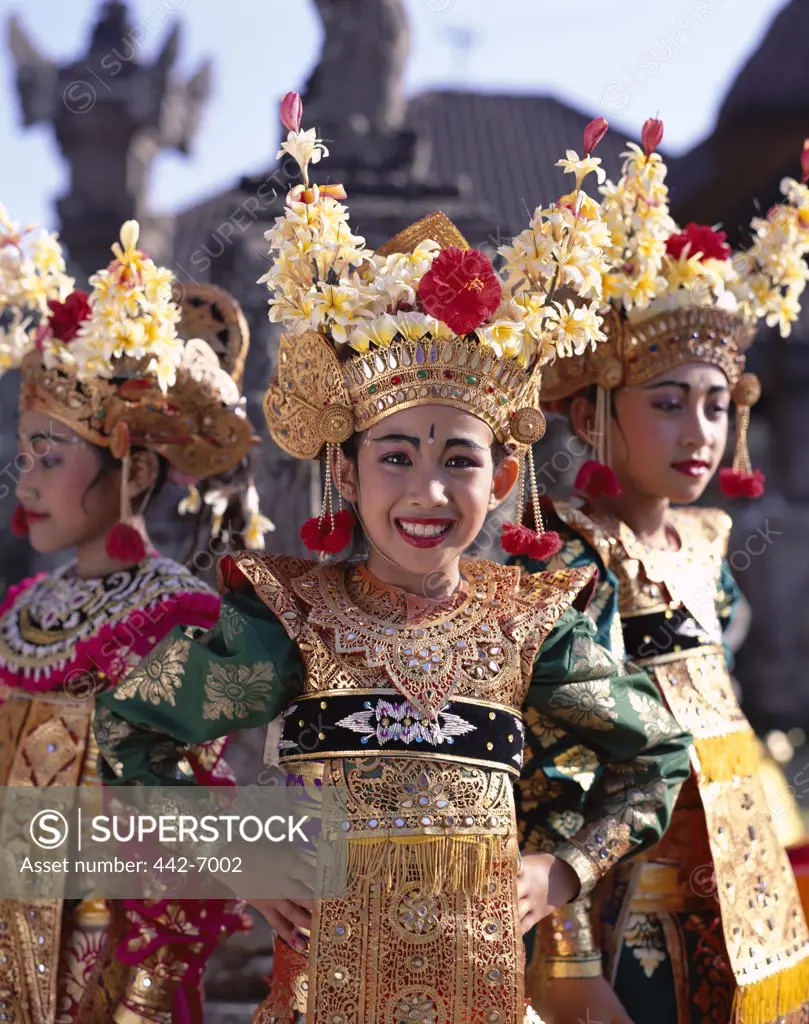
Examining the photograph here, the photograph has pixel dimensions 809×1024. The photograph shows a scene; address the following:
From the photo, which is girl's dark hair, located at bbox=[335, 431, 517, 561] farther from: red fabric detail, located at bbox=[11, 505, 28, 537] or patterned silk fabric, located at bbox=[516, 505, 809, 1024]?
red fabric detail, located at bbox=[11, 505, 28, 537]

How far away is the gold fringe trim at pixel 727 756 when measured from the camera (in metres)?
3.15

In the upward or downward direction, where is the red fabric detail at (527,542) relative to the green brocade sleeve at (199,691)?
upward

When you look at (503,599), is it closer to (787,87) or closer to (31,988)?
A: (31,988)

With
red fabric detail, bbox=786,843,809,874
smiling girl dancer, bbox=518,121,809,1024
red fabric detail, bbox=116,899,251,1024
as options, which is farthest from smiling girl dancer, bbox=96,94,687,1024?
red fabric detail, bbox=786,843,809,874

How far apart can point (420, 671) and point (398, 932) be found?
477 mm

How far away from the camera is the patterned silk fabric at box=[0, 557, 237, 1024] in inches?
117

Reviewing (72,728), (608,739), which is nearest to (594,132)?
(608,739)

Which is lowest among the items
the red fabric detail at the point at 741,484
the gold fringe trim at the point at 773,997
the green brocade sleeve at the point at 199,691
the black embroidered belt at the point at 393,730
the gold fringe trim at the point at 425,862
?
the gold fringe trim at the point at 773,997

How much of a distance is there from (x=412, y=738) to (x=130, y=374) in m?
1.44

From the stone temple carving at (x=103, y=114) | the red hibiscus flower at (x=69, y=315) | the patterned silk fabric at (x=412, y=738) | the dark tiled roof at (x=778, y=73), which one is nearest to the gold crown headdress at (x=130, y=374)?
the red hibiscus flower at (x=69, y=315)

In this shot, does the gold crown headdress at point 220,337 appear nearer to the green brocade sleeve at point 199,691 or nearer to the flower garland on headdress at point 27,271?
the flower garland on headdress at point 27,271

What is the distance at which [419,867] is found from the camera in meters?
2.35

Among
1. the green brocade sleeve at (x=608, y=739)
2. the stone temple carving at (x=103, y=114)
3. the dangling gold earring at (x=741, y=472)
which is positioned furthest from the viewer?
the stone temple carving at (x=103, y=114)

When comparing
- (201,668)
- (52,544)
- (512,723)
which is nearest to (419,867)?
(512,723)
